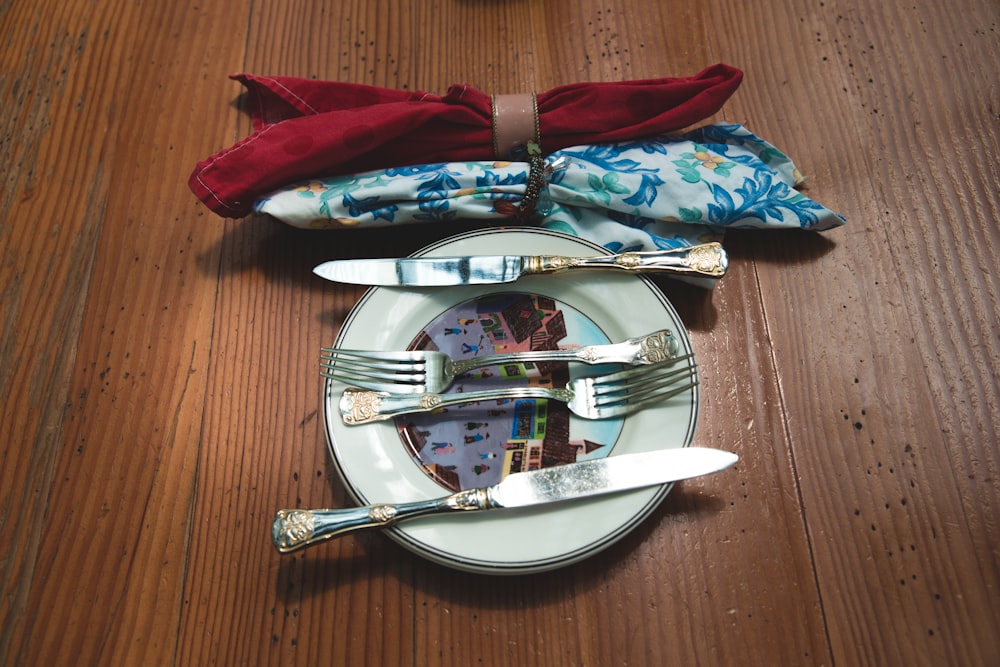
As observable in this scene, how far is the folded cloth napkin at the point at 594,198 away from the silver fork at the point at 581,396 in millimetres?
131

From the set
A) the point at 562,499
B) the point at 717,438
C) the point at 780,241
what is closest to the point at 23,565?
the point at 562,499

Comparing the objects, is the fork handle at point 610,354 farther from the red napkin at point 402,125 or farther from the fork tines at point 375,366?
the red napkin at point 402,125

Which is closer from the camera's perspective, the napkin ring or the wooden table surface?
the wooden table surface

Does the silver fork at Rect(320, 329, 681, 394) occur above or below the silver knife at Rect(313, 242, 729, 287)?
below

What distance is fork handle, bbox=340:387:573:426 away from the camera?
1.54ft

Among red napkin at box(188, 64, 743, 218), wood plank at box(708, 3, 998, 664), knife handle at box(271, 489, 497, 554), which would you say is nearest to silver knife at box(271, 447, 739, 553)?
knife handle at box(271, 489, 497, 554)

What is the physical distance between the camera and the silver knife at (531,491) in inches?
17.0

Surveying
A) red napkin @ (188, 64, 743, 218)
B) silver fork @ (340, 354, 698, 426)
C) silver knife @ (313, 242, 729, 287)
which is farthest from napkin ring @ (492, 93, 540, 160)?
silver fork @ (340, 354, 698, 426)

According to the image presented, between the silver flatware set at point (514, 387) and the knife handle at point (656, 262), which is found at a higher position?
the knife handle at point (656, 262)


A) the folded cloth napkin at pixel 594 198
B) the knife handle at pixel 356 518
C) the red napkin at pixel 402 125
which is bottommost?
the knife handle at pixel 356 518

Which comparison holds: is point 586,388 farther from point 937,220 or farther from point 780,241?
point 937,220

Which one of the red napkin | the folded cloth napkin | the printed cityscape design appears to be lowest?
the printed cityscape design

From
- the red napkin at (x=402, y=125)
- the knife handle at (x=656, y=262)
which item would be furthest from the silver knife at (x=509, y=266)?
the red napkin at (x=402, y=125)

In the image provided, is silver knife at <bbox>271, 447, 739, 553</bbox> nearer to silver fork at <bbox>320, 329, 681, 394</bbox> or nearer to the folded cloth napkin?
silver fork at <bbox>320, 329, 681, 394</bbox>
